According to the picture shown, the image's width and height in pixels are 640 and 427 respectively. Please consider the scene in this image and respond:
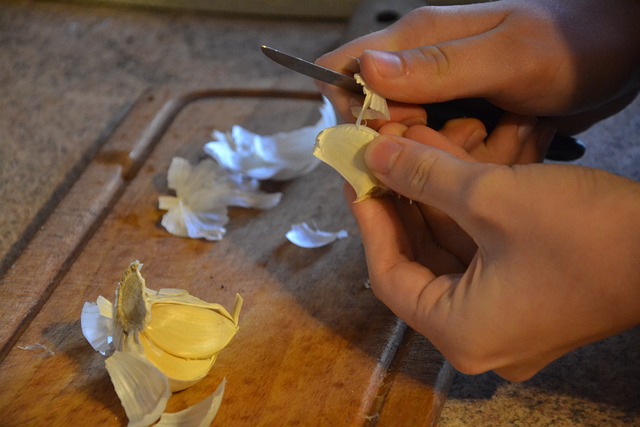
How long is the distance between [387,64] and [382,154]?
0.32ft

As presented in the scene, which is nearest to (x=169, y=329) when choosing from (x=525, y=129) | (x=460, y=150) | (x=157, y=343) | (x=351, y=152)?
(x=157, y=343)

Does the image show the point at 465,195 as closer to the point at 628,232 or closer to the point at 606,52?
the point at 628,232

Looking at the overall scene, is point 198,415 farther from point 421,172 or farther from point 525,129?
point 525,129

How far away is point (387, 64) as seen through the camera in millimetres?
826

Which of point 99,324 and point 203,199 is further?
point 203,199

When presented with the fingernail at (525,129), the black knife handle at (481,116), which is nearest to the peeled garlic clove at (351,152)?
the black knife handle at (481,116)

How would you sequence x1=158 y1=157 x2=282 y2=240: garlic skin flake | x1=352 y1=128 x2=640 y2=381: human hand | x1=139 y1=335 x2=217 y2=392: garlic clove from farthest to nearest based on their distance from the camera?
1. x1=158 y1=157 x2=282 y2=240: garlic skin flake
2. x1=139 y1=335 x2=217 y2=392: garlic clove
3. x1=352 y1=128 x2=640 y2=381: human hand

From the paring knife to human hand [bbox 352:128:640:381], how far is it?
0.37 feet

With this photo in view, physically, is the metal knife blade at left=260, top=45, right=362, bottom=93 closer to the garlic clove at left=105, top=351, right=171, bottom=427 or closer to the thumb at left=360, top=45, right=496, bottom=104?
the thumb at left=360, top=45, right=496, bottom=104

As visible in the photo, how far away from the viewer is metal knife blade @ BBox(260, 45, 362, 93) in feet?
2.78

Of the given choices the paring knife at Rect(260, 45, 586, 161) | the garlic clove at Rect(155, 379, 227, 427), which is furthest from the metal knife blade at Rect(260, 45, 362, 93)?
the garlic clove at Rect(155, 379, 227, 427)

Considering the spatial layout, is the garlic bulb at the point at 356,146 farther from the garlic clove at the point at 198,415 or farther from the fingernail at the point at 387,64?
the garlic clove at the point at 198,415

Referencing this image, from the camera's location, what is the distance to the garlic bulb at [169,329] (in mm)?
794

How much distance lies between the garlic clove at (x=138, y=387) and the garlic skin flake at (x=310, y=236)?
0.30m
